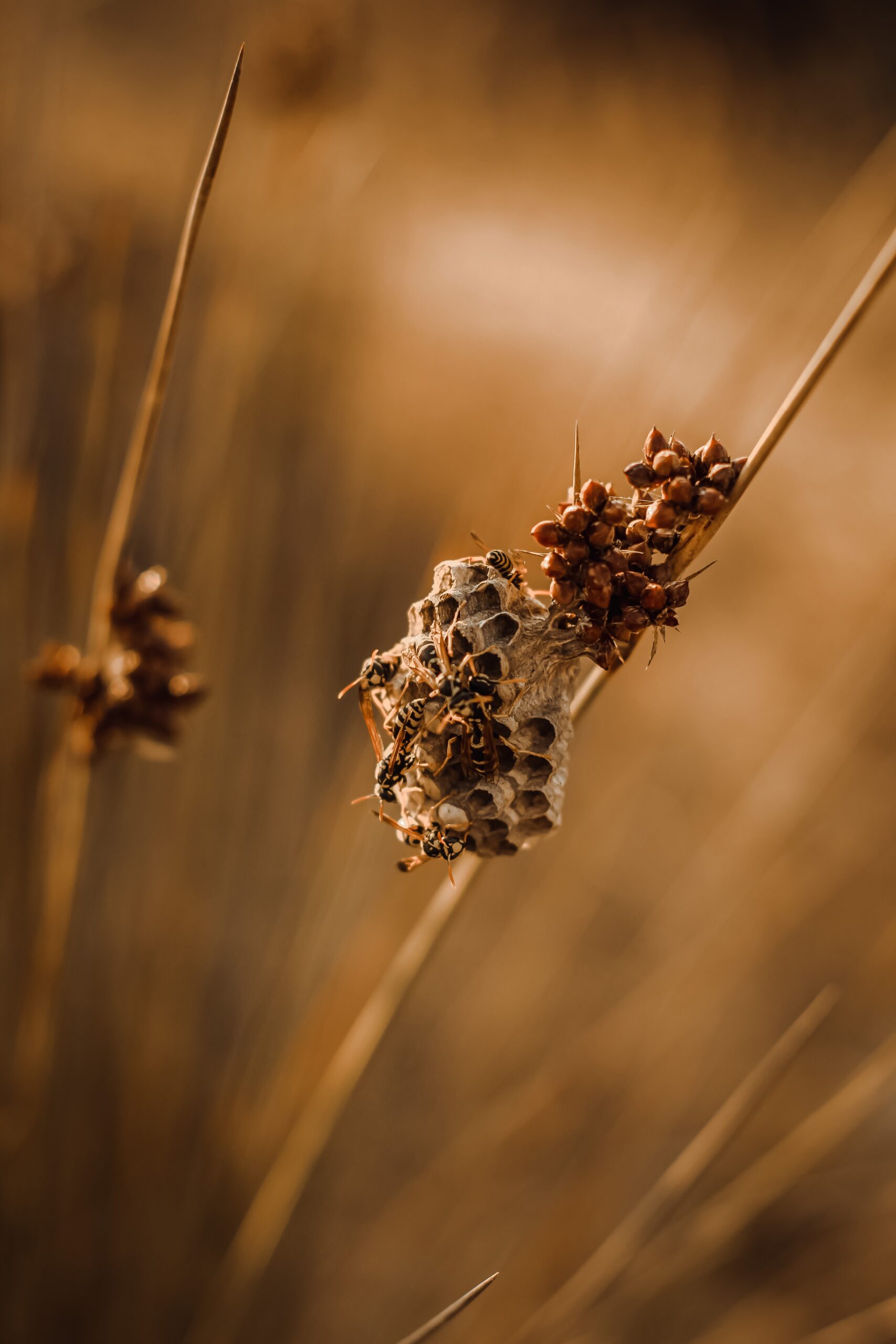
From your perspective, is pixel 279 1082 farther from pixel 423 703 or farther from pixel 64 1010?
pixel 423 703

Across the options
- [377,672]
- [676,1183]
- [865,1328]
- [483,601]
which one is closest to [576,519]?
[483,601]

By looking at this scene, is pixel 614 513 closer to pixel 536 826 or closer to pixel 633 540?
pixel 633 540

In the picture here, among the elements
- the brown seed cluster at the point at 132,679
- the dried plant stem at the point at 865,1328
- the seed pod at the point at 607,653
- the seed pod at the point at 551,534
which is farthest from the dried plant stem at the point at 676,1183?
the brown seed cluster at the point at 132,679

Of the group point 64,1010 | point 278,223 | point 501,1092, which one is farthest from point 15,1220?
point 278,223

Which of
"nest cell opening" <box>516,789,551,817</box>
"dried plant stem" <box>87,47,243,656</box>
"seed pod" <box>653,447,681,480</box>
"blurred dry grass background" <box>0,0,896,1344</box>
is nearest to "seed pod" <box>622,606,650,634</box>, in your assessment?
"seed pod" <box>653,447,681,480</box>

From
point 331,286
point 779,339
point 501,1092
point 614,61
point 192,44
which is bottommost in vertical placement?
point 501,1092

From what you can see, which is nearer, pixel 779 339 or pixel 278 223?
pixel 278 223
